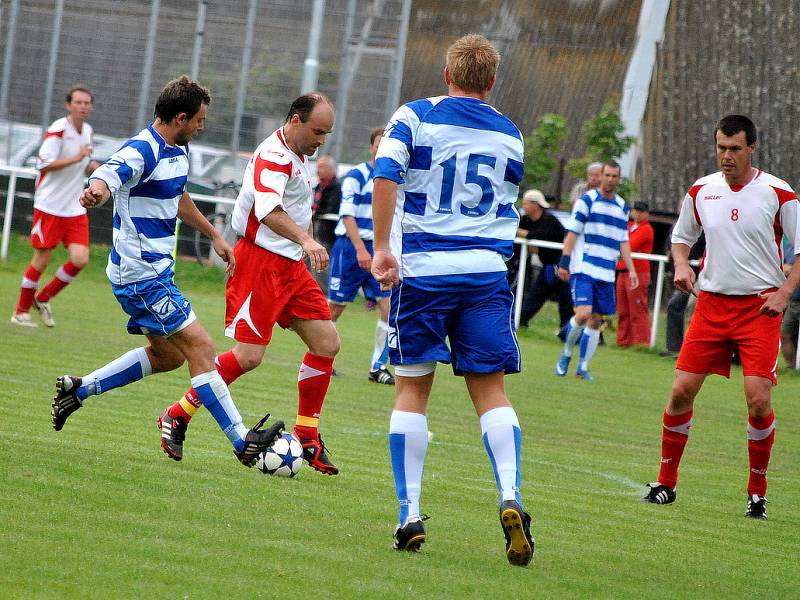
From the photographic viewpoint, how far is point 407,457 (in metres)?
5.34

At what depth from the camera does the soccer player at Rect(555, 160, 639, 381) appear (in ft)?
46.3

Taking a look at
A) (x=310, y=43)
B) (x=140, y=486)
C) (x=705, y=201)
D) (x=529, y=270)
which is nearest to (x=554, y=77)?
(x=310, y=43)

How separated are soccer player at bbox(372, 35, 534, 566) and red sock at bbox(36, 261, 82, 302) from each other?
346 inches

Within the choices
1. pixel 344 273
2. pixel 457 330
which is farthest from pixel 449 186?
pixel 344 273

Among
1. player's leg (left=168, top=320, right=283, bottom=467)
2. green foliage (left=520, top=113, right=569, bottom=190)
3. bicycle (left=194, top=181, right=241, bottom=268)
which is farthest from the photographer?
green foliage (left=520, top=113, right=569, bottom=190)

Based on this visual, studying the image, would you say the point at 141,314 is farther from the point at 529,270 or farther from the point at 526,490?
the point at 529,270

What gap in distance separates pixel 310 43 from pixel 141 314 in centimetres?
1622

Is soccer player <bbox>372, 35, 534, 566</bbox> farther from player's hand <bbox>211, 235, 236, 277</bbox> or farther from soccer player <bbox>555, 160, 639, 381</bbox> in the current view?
soccer player <bbox>555, 160, 639, 381</bbox>

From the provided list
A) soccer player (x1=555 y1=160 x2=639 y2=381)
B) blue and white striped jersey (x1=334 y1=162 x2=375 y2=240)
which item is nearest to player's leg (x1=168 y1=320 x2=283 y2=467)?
blue and white striped jersey (x1=334 y1=162 x2=375 y2=240)

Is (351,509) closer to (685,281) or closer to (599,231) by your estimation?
(685,281)

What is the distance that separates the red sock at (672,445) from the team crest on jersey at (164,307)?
281cm

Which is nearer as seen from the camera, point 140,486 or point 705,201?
point 140,486

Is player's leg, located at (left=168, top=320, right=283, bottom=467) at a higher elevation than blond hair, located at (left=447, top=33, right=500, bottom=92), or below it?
below

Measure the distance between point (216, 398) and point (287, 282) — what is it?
1.05 meters
